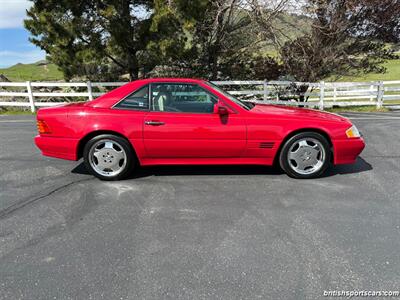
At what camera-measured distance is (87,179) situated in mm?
4379

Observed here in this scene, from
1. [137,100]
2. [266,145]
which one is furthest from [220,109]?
[137,100]

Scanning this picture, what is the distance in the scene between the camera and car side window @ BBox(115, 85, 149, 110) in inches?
166

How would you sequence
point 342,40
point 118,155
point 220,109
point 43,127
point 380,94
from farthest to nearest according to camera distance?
point 342,40, point 380,94, point 43,127, point 118,155, point 220,109

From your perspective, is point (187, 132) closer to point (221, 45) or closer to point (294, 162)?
point (294, 162)

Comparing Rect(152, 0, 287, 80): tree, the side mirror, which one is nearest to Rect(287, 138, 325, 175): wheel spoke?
the side mirror

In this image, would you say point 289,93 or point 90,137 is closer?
point 90,137

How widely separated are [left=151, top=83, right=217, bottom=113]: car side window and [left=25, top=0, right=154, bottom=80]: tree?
7936 millimetres

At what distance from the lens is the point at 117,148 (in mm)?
4254

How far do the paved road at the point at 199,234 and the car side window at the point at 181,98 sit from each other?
974mm

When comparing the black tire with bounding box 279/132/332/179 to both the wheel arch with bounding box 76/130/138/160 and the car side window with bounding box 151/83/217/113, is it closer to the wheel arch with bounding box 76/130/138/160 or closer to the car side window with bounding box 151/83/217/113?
the car side window with bounding box 151/83/217/113

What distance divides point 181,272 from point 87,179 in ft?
8.26

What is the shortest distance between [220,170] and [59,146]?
2319mm

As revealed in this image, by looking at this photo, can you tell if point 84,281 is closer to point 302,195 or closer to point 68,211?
point 68,211

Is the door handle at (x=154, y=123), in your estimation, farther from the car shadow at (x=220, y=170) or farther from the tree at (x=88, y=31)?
the tree at (x=88, y=31)
